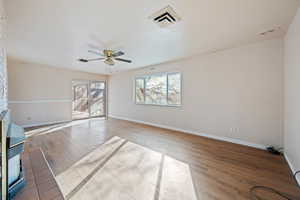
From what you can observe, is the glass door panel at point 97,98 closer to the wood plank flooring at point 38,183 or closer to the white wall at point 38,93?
the white wall at point 38,93

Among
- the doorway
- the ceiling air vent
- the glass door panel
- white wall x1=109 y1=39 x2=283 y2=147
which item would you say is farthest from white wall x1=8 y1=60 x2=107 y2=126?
the ceiling air vent

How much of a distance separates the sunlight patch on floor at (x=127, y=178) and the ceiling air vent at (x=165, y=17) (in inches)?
97.9

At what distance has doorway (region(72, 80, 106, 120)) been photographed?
6.47 m

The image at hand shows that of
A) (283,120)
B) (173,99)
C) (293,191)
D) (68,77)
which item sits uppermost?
(68,77)

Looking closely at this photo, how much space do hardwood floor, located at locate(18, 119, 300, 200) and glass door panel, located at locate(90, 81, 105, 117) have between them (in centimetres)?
334

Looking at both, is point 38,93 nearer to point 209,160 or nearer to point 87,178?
point 87,178

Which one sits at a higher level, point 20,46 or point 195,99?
point 20,46

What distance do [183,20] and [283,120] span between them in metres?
2.94

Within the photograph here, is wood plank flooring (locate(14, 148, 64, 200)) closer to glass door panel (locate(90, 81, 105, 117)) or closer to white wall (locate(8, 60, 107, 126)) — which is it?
white wall (locate(8, 60, 107, 126))

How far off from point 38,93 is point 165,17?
19.1ft

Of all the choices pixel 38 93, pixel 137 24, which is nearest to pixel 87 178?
Answer: pixel 137 24

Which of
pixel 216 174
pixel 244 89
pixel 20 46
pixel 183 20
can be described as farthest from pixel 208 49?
pixel 20 46

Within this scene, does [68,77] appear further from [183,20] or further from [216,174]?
[216,174]

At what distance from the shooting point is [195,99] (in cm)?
409
